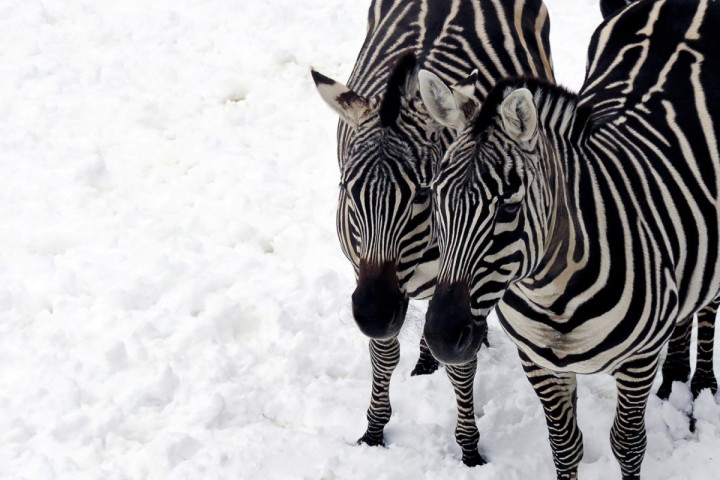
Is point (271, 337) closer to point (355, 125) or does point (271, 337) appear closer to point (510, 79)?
point (355, 125)

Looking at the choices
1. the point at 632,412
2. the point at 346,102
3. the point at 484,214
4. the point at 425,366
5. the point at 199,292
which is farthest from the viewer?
the point at 199,292

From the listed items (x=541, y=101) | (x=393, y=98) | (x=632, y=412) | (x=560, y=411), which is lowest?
(x=560, y=411)

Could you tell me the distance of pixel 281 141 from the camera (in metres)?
7.43

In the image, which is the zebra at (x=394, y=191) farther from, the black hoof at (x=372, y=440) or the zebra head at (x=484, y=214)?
the zebra head at (x=484, y=214)

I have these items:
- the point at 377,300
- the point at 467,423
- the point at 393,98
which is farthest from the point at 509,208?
the point at 467,423

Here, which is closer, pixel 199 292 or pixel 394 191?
pixel 394 191

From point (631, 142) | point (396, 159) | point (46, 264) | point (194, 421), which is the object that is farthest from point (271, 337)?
point (631, 142)

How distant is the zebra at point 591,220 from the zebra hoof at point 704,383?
1.09 m

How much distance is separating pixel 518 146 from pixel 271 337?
2.88m

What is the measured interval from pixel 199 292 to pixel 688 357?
3399mm

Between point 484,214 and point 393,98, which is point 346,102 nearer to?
point 393,98

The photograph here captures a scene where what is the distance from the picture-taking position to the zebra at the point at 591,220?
9.47ft

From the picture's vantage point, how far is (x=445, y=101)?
316cm

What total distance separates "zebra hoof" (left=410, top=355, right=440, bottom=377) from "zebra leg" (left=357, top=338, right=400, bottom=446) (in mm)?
588
